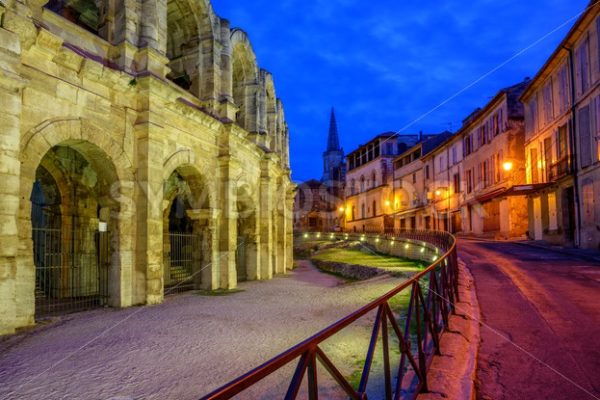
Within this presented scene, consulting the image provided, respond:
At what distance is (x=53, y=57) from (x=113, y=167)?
223 cm

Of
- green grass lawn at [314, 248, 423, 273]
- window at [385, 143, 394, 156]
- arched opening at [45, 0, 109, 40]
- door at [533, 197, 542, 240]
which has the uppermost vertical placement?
window at [385, 143, 394, 156]

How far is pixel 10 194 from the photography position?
5398 mm

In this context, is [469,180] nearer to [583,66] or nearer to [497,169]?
[497,169]

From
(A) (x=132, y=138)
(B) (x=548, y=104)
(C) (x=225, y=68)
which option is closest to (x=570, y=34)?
(B) (x=548, y=104)

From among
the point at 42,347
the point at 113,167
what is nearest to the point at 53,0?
the point at 113,167

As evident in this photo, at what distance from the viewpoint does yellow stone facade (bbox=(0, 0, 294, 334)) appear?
5.57 meters

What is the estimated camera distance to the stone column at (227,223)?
10594 millimetres

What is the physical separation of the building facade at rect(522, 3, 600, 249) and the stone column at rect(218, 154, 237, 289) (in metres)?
13.5

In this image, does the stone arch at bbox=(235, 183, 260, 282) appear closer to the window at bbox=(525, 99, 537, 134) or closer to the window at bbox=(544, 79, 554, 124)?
the window at bbox=(544, 79, 554, 124)

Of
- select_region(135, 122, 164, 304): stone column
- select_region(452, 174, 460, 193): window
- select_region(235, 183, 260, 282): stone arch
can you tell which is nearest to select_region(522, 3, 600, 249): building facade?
select_region(452, 174, 460, 193): window

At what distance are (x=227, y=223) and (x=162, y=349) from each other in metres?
6.15

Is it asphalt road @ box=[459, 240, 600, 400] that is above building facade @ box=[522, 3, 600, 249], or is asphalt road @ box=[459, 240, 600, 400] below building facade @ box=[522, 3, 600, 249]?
below

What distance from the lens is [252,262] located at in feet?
42.9

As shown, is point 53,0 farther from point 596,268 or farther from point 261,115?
point 596,268
